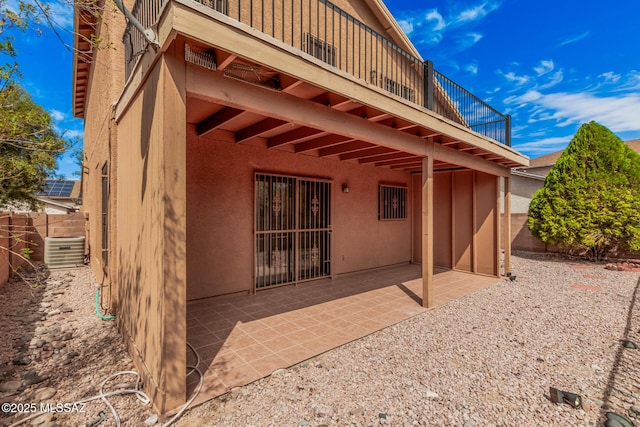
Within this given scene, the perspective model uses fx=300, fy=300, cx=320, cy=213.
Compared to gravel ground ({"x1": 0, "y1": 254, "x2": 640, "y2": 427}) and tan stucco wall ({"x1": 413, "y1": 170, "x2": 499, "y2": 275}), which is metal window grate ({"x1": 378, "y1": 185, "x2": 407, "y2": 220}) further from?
gravel ground ({"x1": 0, "y1": 254, "x2": 640, "y2": 427})

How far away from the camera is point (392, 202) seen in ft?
29.5

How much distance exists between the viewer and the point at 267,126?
15.2ft

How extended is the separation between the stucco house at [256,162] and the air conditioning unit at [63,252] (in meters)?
3.18

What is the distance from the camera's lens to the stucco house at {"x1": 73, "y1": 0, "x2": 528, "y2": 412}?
2.55 meters

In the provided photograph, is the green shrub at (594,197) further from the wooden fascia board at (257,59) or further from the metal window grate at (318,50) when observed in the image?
the metal window grate at (318,50)

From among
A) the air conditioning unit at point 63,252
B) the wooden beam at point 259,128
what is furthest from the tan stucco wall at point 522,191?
the air conditioning unit at point 63,252

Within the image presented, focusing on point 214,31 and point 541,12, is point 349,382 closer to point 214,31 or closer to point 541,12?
point 214,31

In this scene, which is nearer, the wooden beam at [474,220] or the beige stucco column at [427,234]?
the beige stucco column at [427,234]

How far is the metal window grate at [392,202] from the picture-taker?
28.2 feet

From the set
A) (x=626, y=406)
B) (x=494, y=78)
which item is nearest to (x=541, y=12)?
(x=494, y=78)

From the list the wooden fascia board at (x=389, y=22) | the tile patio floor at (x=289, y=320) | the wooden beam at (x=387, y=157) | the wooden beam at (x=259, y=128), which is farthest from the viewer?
the wooden fascia board at (x=389, y=22)

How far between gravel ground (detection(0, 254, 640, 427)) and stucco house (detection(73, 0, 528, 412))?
51 cm

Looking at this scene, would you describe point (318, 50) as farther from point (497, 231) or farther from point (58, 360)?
point (58, 360)

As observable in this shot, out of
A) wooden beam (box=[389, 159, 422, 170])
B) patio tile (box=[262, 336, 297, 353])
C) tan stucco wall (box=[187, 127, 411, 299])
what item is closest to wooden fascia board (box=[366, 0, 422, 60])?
wooden beam (box=[389, 159, 422, 170])
